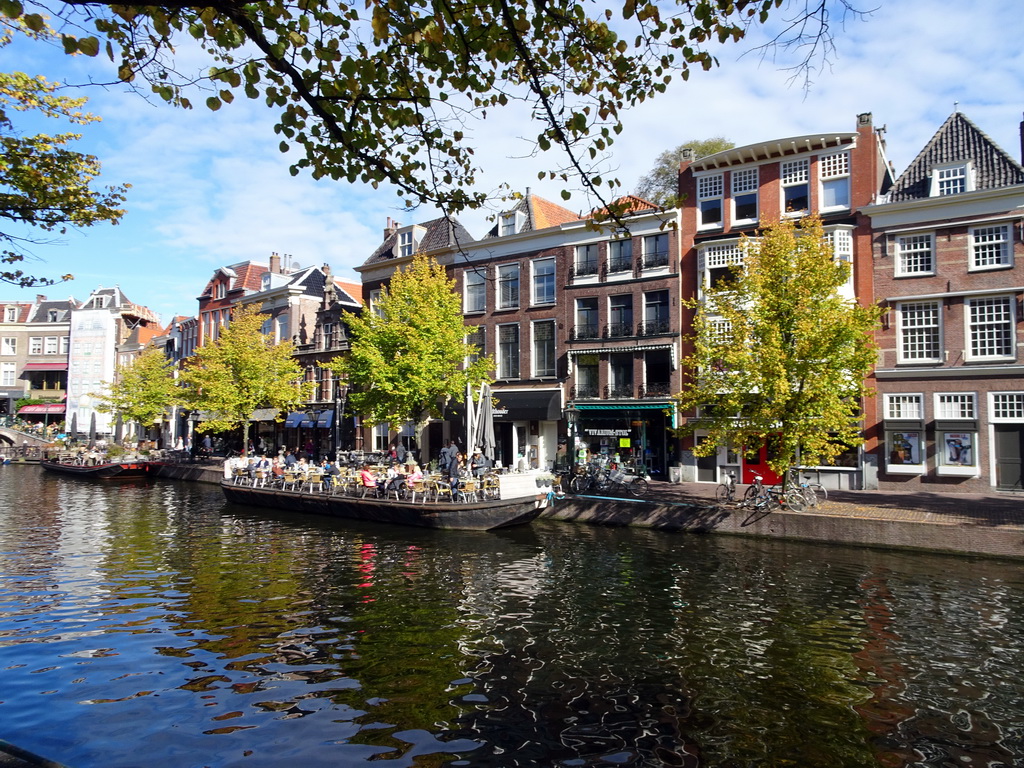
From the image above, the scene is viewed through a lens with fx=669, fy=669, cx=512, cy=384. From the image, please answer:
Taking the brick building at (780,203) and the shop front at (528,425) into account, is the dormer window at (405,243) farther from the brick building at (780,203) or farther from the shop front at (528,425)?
the brick building at (780,203)

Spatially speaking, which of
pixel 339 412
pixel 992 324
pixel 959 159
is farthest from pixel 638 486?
pixel 339 412

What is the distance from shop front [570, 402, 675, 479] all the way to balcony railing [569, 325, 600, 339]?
3292mm

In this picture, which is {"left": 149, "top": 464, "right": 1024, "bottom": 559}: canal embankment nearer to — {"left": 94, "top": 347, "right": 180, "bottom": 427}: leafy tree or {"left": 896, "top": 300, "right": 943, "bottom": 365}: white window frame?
{"left": 896, "top": 300, "right": 943, "bottom": 365}: white window frame

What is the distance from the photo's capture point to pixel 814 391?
18984 millimetres

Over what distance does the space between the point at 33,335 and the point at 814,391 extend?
81.8 meters

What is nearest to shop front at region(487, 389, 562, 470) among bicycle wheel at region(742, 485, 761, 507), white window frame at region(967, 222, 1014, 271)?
bicycle wheel at region(742, 485, 761, 507)

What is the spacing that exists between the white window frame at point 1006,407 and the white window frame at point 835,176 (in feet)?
28.8

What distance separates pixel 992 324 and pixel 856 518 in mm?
11065

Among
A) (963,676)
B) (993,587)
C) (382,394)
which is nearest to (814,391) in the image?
(993,587)

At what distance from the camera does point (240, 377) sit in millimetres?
39719

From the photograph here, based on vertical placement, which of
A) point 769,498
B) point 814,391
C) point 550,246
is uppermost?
point 550,246

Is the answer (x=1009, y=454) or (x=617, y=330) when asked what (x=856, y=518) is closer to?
(x=1009, y=454)

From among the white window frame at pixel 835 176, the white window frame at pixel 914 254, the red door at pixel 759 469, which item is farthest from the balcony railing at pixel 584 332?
the white window frame at pixel 914 254

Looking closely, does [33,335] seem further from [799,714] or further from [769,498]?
[799,714]
